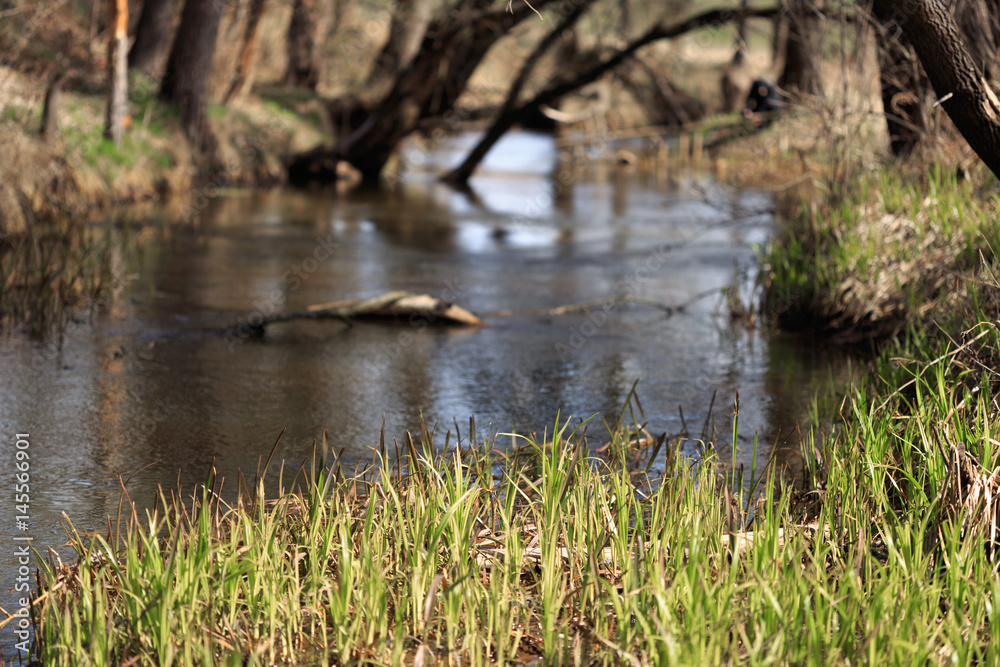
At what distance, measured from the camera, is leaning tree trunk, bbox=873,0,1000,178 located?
15.2 feet

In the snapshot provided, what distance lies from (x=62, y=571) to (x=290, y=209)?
11.8m

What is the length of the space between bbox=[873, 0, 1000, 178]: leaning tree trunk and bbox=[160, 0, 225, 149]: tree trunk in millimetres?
12870

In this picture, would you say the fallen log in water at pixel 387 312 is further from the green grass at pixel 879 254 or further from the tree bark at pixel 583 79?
the tree bark at pixel 583 79

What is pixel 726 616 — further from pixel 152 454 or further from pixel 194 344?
pixel 194 344

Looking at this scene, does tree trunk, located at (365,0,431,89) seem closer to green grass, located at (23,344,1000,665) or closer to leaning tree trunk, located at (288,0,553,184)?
leaning tree trunk, located at (288,0,553,184)

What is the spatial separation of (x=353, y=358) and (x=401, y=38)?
582 inches

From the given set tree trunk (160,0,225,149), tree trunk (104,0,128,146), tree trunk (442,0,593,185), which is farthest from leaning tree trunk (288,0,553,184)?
tree trunk (104,0,128,146)

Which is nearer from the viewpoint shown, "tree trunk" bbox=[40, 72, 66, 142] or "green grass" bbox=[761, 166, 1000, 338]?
"green grass" bbox=[761, 166, 1000, 338]

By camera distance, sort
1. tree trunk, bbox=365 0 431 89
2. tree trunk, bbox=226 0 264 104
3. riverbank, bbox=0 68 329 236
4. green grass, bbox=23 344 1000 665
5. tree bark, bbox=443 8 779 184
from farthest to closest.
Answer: tree trunk, bbox=365 0 431 89 < tree trunk, bbox=226 0 264 104 < tree bark, bbox=443 8 779 184 < riverbank, bbox=0 68 329 236 < green grass, bbox=23 344 1000 665

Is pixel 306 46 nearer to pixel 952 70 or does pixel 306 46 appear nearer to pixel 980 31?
pixel 980 31

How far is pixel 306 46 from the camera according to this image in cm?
2416

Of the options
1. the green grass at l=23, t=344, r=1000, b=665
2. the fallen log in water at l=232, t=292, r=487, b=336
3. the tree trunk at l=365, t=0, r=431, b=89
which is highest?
the tree trunk at l=365, t=0, r=431, b=89

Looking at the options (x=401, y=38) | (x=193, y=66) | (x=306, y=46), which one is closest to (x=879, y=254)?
(x=193, y=66)

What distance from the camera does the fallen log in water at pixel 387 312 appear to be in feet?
25.3
